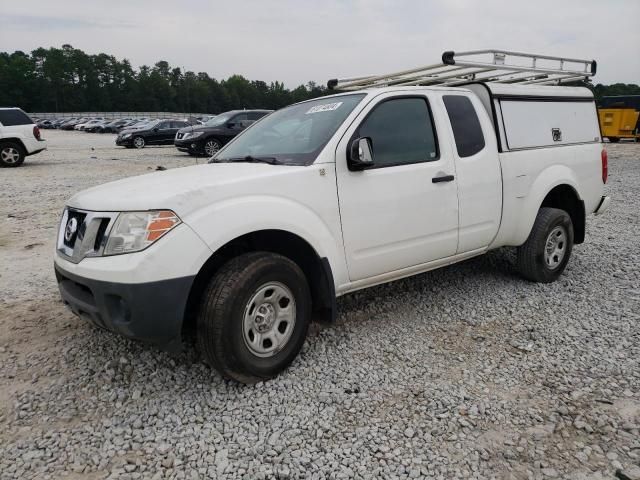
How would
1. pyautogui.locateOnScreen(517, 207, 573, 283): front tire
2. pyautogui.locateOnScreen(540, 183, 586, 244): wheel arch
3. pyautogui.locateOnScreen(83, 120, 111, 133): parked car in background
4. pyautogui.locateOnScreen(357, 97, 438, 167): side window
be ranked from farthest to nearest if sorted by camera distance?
pyautogui.locateOnScreen(83, 120, 111, 133): parked car in background → pyautogui.locateOnScreen(540, 183, 586, 244): wheel arch → pyautogui.locateOnScreen(517, 207, 573, 283): front tire → pyautogui.locateOnScreen(357, 97, 438, 167): side window

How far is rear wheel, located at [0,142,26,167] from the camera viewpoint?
47.5 feet

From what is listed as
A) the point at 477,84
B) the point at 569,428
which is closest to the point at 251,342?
the point at 569,428

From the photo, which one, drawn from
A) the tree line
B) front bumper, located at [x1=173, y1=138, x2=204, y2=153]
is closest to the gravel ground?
front bumper, located at [x1=173, y1=138, x2=204, y2=153]

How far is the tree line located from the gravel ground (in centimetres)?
8766

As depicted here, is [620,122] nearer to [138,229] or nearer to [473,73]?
[473,73]

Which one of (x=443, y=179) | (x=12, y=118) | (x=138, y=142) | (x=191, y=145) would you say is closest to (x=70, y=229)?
(x=443, y=179)

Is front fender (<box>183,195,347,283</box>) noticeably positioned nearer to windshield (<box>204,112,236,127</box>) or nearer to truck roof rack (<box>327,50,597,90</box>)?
truck roof rack (<box>327,50,597,90</box>)

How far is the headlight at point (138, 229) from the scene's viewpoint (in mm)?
2682

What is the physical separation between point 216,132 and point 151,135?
830cm

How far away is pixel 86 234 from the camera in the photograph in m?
2.85

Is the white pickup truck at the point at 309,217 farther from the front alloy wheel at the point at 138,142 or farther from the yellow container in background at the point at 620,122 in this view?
the yellow container in background at the point at 620,122

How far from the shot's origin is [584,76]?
518 cm

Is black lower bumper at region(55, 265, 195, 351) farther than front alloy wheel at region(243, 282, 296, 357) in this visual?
No

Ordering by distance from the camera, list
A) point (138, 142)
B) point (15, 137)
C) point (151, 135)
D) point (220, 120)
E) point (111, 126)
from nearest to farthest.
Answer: point (15, 137), point (220, 120), point (138, 142), point (151, 135), point (111, 126)
